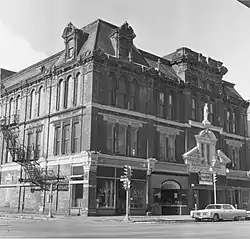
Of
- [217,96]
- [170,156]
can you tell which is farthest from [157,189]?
[217,96]

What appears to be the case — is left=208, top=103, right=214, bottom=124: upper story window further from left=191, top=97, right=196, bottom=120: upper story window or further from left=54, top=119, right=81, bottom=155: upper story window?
left=54, top=119, right=81, bottom=155: upper story window

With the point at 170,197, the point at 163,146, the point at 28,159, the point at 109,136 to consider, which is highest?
the point at 109,136

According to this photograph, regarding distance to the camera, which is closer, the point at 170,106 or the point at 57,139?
the point at 57,139

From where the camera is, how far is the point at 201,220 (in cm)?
3069

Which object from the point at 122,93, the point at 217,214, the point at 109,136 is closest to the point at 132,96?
the point at 122,93

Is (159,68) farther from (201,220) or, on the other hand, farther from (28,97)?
(201,220)

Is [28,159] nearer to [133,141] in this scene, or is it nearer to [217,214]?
[133,141]

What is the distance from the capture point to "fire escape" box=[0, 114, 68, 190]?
36188 millimetres

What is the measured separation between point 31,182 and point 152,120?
13.1 meters

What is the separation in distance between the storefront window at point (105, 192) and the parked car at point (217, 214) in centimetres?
742

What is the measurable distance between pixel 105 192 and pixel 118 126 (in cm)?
604

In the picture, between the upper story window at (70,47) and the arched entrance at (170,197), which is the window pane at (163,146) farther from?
the upper story window at (70,47)

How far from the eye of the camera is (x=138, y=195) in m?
36.5

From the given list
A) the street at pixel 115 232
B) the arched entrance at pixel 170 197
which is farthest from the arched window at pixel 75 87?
the street at pixel 115 232
